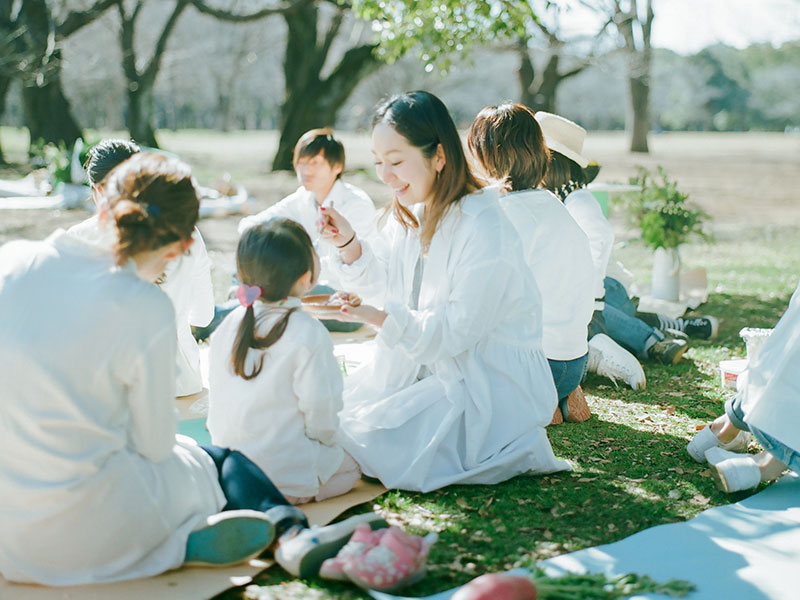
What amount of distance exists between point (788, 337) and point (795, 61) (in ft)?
197

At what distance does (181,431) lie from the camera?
4262 millimetres

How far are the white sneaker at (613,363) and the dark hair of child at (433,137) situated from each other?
1.94m

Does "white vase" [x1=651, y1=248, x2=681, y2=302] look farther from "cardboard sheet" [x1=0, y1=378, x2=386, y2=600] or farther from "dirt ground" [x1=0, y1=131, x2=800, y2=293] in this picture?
"cardboard sheet" [x1=0, y1=378, x2=386, y2=600]

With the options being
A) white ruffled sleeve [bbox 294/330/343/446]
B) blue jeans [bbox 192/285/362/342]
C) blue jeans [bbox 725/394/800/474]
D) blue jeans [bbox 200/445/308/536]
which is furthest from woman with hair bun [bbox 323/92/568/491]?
blue jeans [bbox 192/285/362/342]

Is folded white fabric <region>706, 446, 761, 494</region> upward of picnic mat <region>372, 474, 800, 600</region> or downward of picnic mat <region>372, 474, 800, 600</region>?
upward

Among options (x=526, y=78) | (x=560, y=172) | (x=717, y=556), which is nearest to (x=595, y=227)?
(x=560, y=172)

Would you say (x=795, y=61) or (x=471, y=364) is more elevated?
(x=795, y=61)

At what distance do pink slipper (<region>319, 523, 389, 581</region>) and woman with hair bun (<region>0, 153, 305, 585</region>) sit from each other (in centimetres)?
21

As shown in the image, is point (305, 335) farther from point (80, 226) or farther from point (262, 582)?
point (80, 226)

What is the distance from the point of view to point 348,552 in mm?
2713

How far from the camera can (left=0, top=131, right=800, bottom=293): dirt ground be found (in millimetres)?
12445

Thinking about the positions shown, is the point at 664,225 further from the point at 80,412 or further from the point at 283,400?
the point at 80,412

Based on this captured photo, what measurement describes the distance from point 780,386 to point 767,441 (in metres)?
0.27

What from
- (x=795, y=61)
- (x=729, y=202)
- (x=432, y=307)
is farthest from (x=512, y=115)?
(x=795, y=61)
